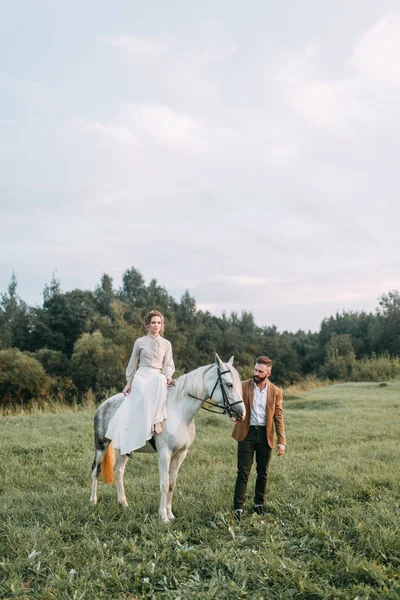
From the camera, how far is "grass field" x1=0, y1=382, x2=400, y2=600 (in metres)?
4.30

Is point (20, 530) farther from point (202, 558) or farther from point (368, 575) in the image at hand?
point (368, 575)

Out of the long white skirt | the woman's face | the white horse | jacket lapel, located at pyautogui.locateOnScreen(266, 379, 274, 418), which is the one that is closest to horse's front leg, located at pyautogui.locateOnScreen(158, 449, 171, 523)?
the white horse

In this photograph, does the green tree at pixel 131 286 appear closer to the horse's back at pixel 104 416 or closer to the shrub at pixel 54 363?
the shrub at pixel 54 363

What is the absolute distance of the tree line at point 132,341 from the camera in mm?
34219

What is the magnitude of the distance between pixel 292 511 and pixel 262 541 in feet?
2.81

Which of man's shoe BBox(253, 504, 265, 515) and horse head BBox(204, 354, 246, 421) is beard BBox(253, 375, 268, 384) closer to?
horse head BBox(204, 354, 246, 421)

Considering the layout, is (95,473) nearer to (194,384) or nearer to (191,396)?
(191,396)

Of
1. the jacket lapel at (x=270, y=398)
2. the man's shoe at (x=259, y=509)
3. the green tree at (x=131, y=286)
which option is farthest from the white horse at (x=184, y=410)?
the green tree at (x=131, y=286)

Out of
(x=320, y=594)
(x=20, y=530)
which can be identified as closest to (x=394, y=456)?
(x=320, y=594)

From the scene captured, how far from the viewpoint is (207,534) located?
5309 mm

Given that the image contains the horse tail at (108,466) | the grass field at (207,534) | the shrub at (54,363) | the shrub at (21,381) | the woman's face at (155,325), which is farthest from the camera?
the shrub at (54,363)

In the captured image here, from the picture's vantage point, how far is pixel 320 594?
4.08 meters

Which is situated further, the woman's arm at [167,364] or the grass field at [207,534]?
the woman's arm at [167,364]

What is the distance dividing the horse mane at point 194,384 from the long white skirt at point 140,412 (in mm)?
223
